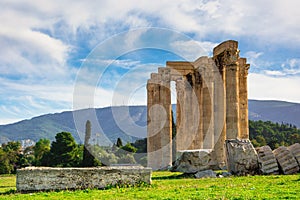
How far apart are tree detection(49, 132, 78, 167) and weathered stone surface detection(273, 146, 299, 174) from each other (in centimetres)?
4448

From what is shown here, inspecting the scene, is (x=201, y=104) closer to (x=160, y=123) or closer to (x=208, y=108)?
(x=208, y=108)

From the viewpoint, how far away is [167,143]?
4031 centimetres

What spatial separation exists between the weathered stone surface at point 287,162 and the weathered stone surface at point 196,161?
4549mm

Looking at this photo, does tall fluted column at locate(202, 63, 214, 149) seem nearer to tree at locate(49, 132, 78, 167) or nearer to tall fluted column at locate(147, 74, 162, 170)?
tall fluted column at locate(147, 74, 162, 170)

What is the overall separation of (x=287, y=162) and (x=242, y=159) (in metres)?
2.32

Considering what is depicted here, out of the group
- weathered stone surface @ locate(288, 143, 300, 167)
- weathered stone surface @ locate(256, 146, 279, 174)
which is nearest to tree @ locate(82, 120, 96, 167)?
weathered stone surface @ locate(256, 146, 279, 174)

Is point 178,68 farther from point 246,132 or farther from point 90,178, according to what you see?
point 90,178

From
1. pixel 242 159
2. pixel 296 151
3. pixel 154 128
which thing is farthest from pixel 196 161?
pixel 154 128

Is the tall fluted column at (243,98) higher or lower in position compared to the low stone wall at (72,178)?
higher

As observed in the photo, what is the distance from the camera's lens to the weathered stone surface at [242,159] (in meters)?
21.0

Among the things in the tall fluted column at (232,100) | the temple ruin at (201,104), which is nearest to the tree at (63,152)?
the temple ruin at (201,104)

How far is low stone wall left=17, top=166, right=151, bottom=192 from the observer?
1600cm

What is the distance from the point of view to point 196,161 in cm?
2406

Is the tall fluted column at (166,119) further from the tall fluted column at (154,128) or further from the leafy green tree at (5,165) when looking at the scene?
the leafy green tree at (5,165)
